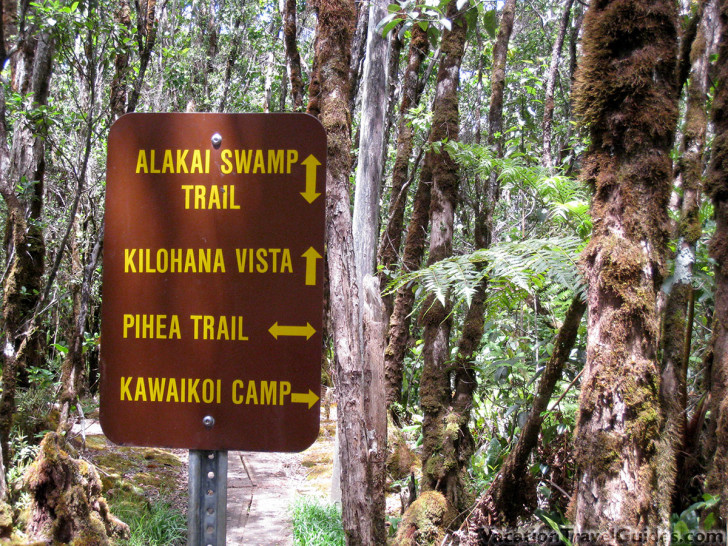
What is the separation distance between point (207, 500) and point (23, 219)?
4.54 m

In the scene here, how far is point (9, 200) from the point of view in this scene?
16.4 feet

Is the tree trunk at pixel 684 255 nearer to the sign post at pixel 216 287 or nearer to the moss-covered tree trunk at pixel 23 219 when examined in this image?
the sign post at pixel 216 287

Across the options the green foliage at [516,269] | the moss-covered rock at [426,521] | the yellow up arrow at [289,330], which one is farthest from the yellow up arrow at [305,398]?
the moss-covered rock at [426,521]

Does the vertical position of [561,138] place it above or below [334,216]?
above

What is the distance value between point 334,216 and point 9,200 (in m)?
3.43

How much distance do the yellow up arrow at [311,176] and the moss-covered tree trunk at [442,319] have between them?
287cm

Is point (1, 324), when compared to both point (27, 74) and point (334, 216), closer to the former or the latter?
point (334, 216)

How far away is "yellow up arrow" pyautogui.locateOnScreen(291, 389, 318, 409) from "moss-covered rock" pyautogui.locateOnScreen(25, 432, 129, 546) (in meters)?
3.04

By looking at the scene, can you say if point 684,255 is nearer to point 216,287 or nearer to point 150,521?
point 216,287

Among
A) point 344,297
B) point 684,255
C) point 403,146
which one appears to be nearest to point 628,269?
point 684,255

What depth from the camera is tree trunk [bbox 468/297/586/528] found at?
11.0 ft

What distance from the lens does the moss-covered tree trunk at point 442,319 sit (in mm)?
4312

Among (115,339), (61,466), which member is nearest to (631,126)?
(115,339)

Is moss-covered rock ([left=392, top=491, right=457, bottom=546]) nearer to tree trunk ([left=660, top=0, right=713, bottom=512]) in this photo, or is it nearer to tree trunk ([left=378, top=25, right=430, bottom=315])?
tree trunk ([left=660, top=0, right=713, bottom=512])
